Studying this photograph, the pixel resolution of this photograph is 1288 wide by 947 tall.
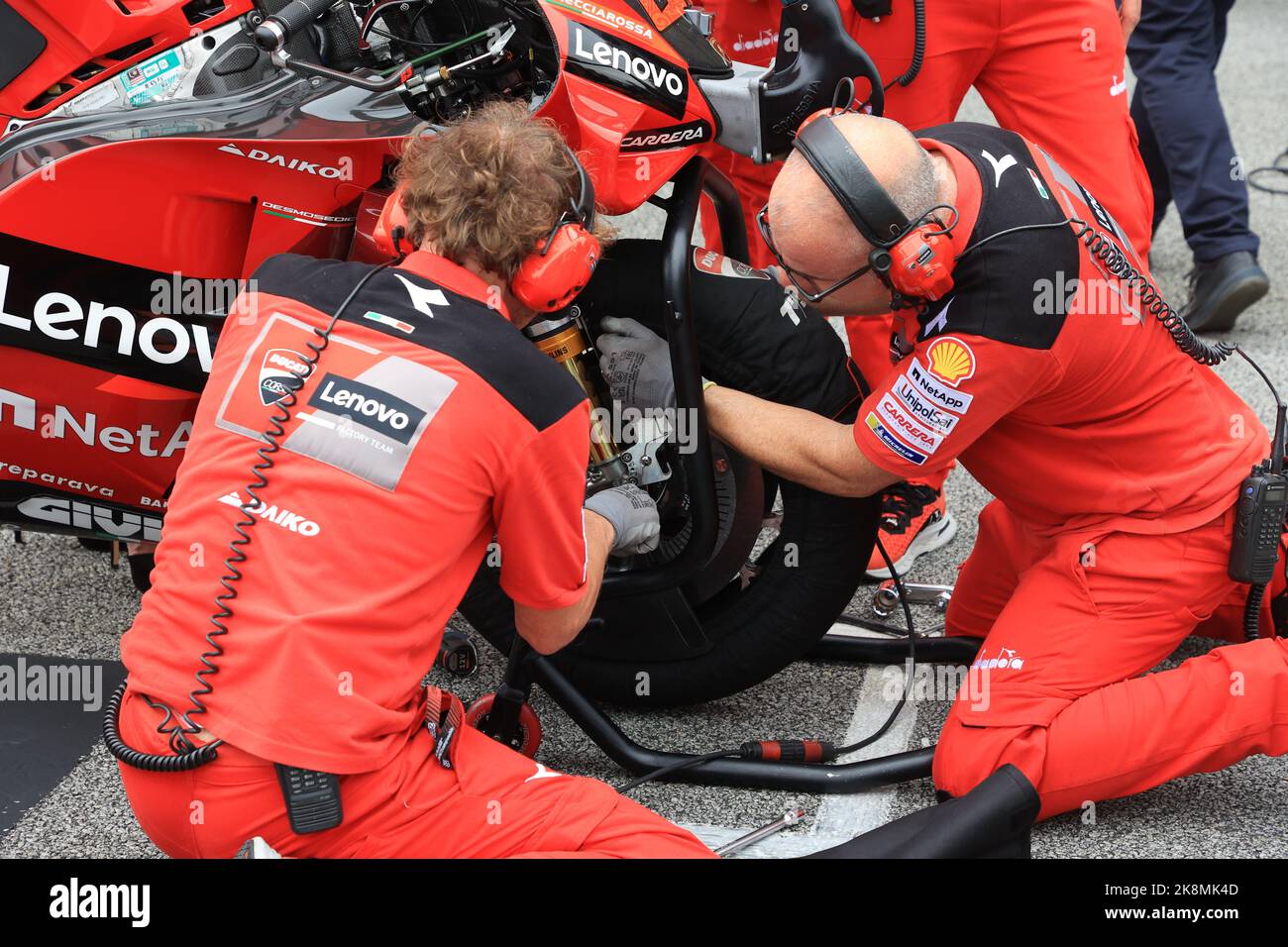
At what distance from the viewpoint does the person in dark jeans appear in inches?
181

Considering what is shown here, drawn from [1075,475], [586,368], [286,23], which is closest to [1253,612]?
[1075,475]

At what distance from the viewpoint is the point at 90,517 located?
2.78m

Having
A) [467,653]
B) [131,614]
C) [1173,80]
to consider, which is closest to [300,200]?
[467,653]

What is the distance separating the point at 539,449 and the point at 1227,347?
1.53 m

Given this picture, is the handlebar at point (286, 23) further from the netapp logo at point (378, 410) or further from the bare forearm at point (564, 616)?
the bare forearm at point (564, 616)

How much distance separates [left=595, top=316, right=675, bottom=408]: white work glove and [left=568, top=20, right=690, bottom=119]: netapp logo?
0.42 m

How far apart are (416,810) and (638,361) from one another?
3.27 ft

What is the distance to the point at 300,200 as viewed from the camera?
252cm

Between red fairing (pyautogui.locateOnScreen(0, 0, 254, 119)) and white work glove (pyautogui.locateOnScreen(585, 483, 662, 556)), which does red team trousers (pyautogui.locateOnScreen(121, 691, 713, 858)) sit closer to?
white work glove (pyautogui.locateOnScreen(585, 483, 662, 556))

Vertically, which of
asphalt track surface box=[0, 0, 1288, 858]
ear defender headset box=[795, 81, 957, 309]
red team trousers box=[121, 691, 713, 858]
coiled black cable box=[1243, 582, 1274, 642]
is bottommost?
asphalt track surface box=[0, 0, 1288, 858]

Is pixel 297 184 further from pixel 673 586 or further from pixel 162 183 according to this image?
pixel 673 586

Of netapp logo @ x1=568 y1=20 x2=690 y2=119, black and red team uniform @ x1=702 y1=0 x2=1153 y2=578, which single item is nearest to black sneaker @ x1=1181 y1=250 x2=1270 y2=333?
black and red team uniform @ x1=702 y1=0 x2=1153 y2=578
